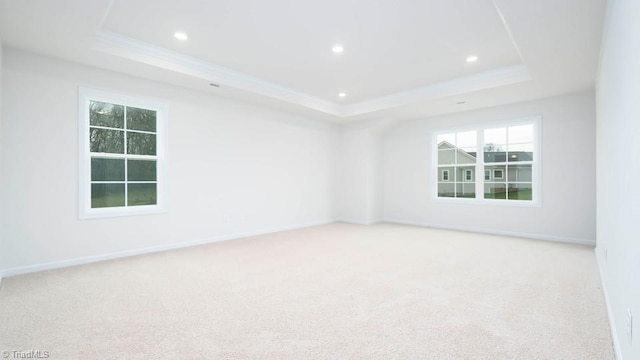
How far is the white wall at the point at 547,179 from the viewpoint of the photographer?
197 inches

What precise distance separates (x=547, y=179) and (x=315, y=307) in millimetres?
4982

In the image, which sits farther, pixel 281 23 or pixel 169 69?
pixel 169 69

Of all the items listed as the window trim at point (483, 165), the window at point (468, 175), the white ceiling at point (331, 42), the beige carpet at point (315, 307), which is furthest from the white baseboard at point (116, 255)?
the window at point (468, 175)

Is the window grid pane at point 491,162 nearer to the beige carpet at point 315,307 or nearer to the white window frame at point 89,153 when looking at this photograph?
the beige carpet at point 315,307

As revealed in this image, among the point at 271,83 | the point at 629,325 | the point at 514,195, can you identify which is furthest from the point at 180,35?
the point at 514,195

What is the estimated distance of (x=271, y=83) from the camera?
523 cm

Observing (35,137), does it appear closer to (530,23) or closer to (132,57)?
(132,57)

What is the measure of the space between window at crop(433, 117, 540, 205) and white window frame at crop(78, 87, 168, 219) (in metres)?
5.40

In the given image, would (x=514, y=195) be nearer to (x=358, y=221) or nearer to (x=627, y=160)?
(x=358, y=221)

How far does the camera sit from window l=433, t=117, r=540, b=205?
18.5 feet

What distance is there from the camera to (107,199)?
416cm

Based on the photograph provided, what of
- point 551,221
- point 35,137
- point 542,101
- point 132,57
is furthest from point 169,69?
point 551,221

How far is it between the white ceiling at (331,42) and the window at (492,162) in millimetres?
800

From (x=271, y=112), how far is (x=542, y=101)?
4.90 metres
